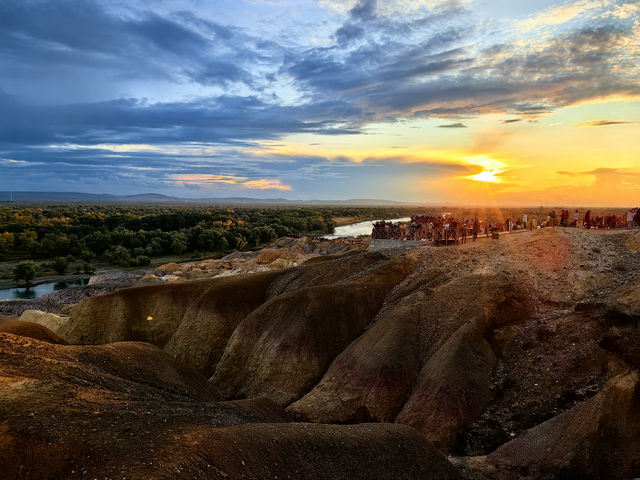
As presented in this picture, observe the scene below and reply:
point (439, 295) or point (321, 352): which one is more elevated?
point (439, 295)

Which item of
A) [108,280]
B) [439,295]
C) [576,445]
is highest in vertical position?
[439,295]

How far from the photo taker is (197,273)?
263ft

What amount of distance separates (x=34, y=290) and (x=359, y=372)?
82.0 meters

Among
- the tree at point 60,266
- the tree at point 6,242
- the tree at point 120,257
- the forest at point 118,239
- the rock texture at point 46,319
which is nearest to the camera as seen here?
the rock texture at point 46,319

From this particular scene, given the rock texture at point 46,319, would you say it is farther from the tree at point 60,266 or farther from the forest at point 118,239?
the forest at point 118,239

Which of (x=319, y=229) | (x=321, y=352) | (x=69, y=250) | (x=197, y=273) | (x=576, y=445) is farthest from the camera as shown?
(x=319, y=229)

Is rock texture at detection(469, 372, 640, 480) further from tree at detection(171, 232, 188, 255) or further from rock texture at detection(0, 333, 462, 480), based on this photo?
→ tree at detection(171, 232, 188, 255)

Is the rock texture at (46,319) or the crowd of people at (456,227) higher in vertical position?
the crowd of people at (456,227)

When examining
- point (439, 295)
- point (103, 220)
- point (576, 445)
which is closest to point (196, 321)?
point (439, 295)

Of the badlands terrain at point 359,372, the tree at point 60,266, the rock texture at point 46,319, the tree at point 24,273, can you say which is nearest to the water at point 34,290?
the tree at point 24,273

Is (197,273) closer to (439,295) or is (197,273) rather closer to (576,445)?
(439,295)

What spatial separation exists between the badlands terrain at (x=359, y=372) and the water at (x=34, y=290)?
1386 inches

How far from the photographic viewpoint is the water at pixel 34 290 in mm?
80688

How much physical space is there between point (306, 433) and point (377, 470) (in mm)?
3126
